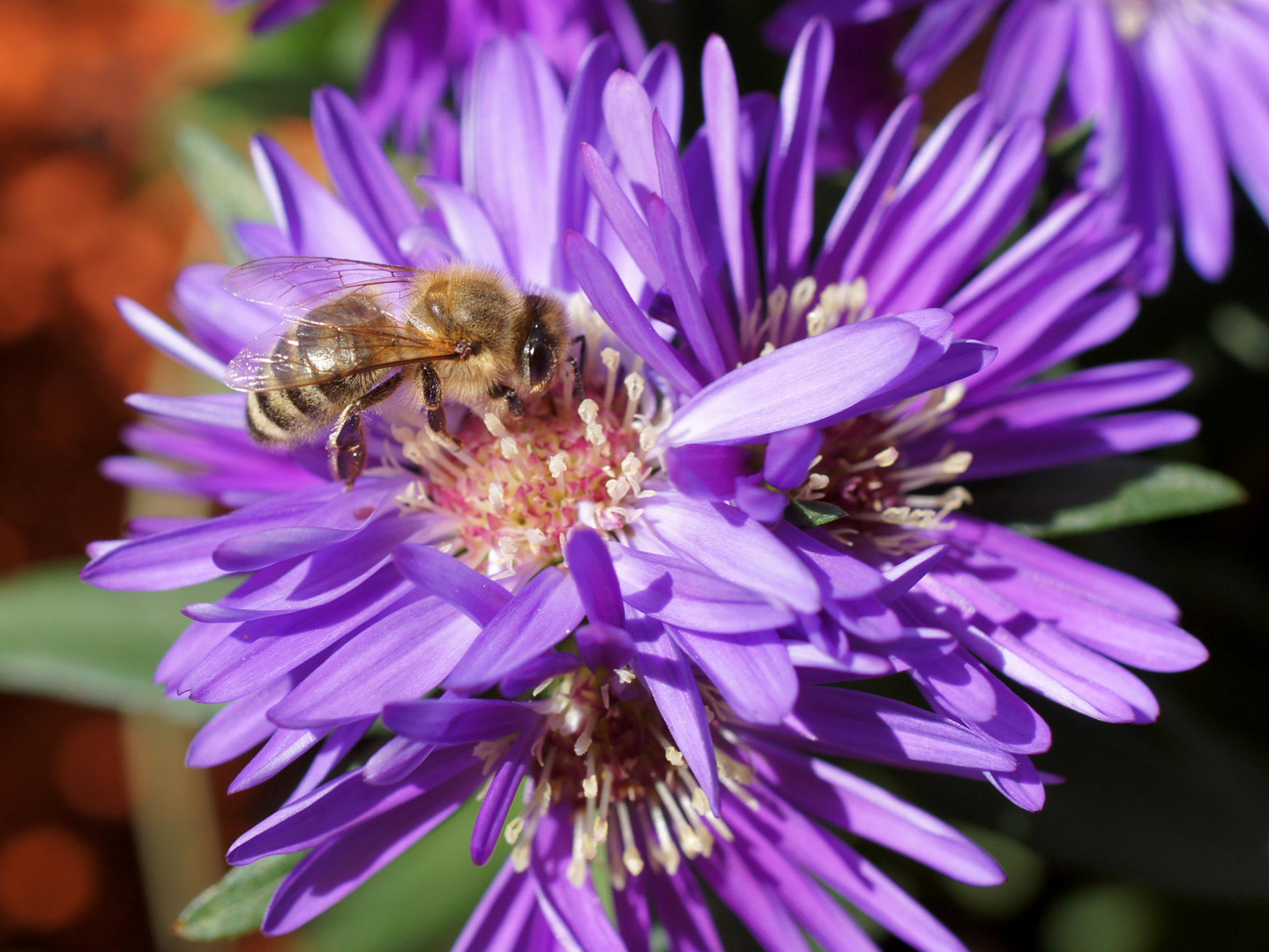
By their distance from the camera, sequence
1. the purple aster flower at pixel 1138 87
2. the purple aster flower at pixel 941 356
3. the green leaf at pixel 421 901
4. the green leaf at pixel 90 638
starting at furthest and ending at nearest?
the green leaf at pixel 421 901
the green leaf at pixel 90 638
the purple aster flower at pixel 1138 87
the purple aster flower at pixel 941 356

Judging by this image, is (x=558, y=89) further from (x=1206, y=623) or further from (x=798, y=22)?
(x=1206, y=623)

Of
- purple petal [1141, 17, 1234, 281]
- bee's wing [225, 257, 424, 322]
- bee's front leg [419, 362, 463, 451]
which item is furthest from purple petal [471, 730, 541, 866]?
purple petal [1141, 17, 1234, 281]

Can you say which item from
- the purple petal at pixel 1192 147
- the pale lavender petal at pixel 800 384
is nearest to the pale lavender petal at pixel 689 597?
the pale lavender petal at pixel 800 384

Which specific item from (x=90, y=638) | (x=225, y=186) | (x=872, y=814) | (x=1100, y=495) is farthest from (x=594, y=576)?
(x=90, y=638)

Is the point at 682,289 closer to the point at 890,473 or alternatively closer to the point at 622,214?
the point at 622,214

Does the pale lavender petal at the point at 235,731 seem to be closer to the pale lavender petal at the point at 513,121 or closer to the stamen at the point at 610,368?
the stamen at the point at 610,368

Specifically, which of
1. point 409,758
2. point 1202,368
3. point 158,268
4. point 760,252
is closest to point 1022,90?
point 760,252

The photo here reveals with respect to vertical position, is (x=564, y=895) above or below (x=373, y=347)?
below
